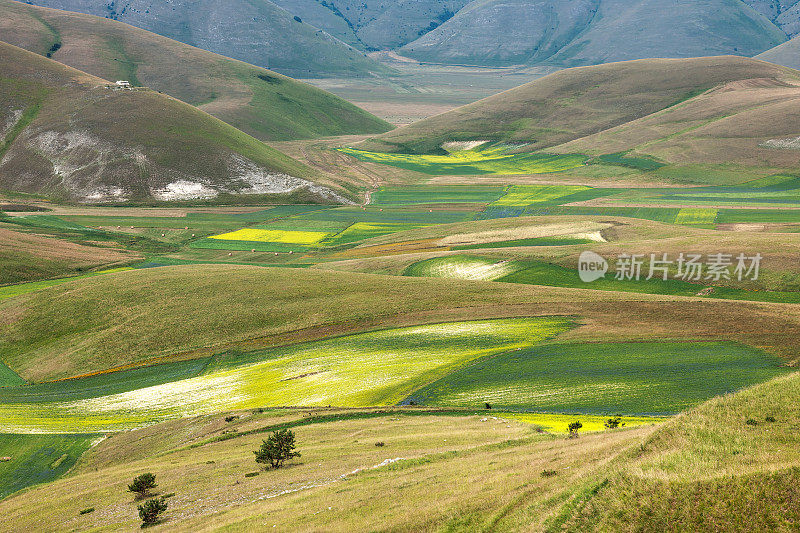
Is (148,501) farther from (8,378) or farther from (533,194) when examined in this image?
(533,194)

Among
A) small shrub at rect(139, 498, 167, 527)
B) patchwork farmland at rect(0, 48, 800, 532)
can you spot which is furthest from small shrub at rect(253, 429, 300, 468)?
A: small shrub at rect(139, 498, 167, 527)

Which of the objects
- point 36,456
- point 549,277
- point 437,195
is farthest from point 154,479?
point 437,195

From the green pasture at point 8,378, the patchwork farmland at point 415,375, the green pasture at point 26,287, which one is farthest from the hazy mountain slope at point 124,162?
the green pasture at point 8,378

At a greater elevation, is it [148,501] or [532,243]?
[532,243]

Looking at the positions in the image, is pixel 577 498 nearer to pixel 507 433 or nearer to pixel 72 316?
pixel 507 433

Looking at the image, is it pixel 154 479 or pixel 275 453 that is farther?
pixel 275 453

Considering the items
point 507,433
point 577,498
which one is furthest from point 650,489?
point 507,433
